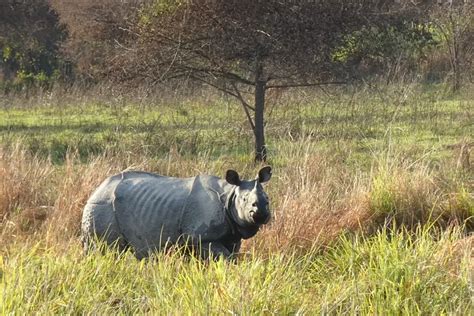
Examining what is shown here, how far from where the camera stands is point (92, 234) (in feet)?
16.0

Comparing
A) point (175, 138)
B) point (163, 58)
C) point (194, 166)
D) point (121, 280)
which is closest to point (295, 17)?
point (163, 58)

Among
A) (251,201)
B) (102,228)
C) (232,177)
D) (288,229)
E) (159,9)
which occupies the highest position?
(159,9)

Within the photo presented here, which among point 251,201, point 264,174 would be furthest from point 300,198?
point 251,201

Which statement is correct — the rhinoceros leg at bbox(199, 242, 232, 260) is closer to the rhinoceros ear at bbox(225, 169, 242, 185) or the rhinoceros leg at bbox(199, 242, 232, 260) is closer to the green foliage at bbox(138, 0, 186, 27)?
the rhinoceros ear at bbox(225, 169, 242, 185)

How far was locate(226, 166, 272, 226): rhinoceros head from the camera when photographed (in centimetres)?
426

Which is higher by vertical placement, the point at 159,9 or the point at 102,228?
the point at 159,9

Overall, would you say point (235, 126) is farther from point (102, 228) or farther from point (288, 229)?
point (102, 228)

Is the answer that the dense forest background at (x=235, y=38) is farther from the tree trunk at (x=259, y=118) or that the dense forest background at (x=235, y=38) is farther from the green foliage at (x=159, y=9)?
the tree trunk at (x=259, y=118)

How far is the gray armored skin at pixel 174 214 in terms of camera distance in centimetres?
450

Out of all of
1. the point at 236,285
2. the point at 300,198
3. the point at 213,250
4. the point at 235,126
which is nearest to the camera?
the point at 236,285

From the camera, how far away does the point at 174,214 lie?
468 cm

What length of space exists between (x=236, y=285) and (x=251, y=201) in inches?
21.7

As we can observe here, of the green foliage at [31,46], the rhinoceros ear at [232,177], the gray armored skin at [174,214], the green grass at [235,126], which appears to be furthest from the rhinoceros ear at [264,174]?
the green foliage at [31,46]

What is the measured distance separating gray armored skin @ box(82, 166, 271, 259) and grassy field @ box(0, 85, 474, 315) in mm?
163
